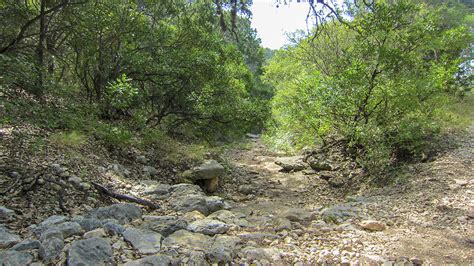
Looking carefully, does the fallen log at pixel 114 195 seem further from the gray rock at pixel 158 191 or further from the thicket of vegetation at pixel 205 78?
the thicket of vegetation at pixel 205 78

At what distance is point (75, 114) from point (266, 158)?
695cm

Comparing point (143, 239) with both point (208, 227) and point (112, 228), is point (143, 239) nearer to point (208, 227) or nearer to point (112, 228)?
point (112, 228)

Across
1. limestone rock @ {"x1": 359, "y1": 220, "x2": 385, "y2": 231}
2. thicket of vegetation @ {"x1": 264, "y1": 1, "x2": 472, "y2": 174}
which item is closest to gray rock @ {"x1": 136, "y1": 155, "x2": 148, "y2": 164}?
thicket of vegetation @ {"x1": 264, "y1": 1, "x2": 472, "y2": 174}

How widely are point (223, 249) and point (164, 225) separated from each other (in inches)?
29.0

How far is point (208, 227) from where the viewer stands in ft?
9.66

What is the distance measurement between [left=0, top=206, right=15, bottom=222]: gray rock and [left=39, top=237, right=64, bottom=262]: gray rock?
0.71 metres

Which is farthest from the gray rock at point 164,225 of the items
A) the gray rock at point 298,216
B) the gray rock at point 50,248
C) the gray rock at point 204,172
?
the gray rock at point 204,172

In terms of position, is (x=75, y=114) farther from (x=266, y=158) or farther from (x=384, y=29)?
(x=266, y=158)

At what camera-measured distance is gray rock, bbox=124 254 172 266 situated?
2.08m

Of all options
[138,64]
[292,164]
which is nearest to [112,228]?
[138,64]

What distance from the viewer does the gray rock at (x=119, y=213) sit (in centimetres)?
297

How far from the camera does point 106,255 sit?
2133mm

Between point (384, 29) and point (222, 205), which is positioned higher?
point (384, 29)

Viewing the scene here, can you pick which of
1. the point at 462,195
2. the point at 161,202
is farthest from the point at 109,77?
the point at 462,195
